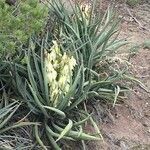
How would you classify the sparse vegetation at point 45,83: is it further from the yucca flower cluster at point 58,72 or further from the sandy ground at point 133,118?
the sandy ground at point 133,118

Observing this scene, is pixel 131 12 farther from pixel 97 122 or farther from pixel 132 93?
pixel 97 122

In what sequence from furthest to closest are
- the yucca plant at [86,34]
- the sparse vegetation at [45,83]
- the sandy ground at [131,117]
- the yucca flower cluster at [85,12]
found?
the yucca flower cluster at [85,12] → the yucca plant at [86,34] → the sandy ground at [131,117] → the sparse vegetation at [45,83]

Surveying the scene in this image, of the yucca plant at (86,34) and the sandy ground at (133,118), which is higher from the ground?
the yucca plant at (86,34)

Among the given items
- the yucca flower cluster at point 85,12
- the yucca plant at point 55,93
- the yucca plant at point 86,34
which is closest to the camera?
the yucca plant at point 55,93

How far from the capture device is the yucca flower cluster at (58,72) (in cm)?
527

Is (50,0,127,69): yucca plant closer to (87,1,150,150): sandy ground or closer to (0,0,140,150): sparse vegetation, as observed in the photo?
(0,0,140,150): sparse vegetation

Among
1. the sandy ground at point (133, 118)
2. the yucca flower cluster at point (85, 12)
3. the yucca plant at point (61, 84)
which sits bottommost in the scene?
the sandy ground at point (133, 118)

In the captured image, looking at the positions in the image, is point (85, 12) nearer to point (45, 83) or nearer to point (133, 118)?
point (133, 118)

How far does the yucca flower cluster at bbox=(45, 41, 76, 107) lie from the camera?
207 inches

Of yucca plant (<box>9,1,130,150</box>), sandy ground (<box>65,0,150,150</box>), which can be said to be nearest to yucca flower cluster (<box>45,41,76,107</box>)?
yucca plant (<box>9,1,130,150</box>)

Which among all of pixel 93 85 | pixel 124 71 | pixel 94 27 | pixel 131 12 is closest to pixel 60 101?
pixel 93 85

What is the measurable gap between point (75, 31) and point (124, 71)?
80 centimetres

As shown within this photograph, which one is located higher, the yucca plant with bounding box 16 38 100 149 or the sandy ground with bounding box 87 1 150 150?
the yucca plant with bounding box 16 38 100 149

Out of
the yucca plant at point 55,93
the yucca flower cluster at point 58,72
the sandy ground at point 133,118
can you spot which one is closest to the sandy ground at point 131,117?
the sandy ground at point 133,118
